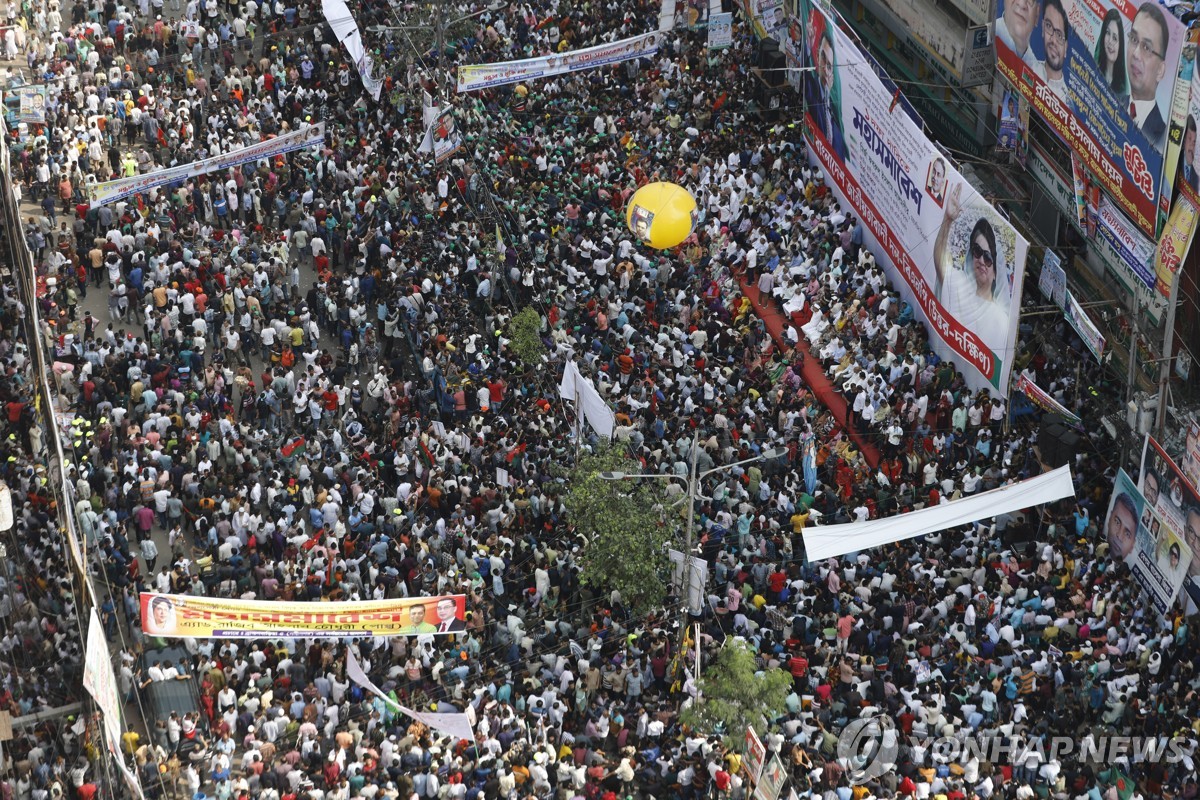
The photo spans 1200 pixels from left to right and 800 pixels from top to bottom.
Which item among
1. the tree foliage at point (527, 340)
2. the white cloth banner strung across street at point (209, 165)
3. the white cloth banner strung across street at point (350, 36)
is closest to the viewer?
the tree foliage at point (527, 340)

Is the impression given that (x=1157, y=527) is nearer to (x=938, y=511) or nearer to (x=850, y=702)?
(x=938, y=511)

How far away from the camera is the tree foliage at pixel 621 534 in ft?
100

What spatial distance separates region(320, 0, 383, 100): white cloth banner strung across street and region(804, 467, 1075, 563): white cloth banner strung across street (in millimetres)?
17681

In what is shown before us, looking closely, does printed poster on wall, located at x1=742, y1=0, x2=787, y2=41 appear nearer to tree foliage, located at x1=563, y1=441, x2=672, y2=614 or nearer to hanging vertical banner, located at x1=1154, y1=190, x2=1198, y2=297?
hanging vertical banner, located at x1=1154, y1=190, x2=1198, y2=297

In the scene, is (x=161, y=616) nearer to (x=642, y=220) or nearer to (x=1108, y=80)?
(x=642, y=220)

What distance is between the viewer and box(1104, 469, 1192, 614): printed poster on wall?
30.2 meters

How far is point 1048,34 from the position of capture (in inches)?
1313

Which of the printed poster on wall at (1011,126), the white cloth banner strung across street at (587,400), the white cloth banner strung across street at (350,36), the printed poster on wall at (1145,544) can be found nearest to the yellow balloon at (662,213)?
the white cloth banner strung across street at (587,400)

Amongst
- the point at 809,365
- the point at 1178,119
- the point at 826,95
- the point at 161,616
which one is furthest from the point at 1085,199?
the point at 161,616

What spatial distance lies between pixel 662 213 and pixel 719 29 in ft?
38.6

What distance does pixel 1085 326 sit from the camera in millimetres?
32594

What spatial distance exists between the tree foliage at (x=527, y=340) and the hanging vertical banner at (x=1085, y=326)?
932cm

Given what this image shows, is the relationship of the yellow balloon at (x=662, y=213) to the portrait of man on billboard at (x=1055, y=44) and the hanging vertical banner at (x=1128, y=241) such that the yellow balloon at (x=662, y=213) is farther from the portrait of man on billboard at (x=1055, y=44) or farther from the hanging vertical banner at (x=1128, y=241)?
the hanging vertical banner at (x=1128, y=241)

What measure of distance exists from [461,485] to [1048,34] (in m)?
12.2
